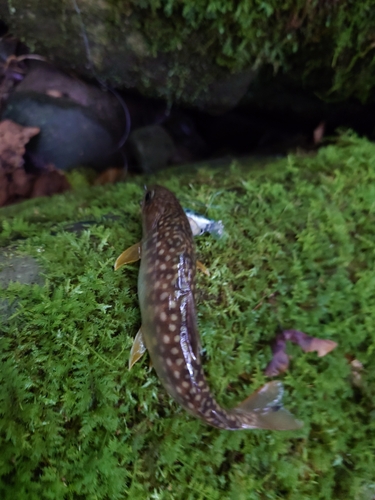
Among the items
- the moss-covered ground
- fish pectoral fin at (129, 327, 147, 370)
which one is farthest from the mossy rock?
fish pectoral fin at (129, 327, 147, 370)

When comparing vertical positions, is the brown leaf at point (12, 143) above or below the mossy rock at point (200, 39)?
below

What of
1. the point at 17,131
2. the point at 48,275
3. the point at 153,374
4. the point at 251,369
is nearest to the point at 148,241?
the point at 48,275

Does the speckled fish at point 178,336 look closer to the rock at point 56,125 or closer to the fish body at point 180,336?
the fish body at point 180,336

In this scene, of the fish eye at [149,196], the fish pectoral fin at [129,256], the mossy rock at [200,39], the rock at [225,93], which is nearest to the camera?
the fish pectoral fin at [129,256]

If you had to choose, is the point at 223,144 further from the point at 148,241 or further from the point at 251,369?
the point at 251,369

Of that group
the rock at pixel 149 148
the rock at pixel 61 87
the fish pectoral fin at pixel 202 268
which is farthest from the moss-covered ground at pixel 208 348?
the rock at pixel 61 87

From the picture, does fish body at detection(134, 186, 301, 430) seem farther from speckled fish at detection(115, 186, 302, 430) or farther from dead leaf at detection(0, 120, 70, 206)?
dead leaf at detection(0, 120, 70, 206)
